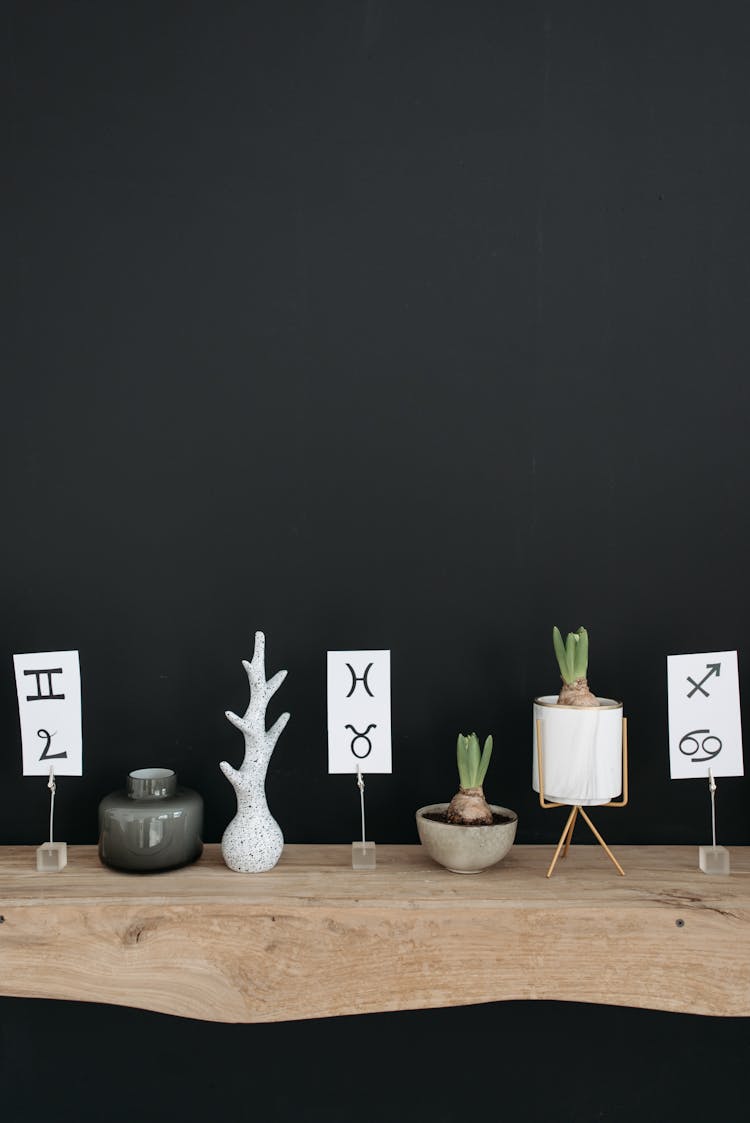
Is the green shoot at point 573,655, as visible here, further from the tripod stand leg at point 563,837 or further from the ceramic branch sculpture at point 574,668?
the tripod stand leg at point 563,837

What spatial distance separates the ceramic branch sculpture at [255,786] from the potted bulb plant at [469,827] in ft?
0.80

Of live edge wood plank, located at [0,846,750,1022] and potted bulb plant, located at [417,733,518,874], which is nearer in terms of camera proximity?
live edge wood plank, located at [0,846,750,1022]

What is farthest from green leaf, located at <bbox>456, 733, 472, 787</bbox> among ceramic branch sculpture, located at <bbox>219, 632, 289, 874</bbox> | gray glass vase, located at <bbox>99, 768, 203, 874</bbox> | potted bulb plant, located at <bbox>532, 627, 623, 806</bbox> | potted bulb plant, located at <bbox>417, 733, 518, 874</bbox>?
gray glass vase, located at <bbox>99, 768, 203, 874</bbox>

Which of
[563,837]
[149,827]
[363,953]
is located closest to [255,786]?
[149,827]

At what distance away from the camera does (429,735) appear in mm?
1561

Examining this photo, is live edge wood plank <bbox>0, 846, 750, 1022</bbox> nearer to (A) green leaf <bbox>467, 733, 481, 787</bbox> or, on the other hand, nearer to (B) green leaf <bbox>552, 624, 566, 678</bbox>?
(A) green leaf <bbox>467, 733, 481, 787</bbox>

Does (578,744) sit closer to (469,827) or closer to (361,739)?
(469,827)

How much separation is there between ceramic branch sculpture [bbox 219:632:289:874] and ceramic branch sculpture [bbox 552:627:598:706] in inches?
17.4

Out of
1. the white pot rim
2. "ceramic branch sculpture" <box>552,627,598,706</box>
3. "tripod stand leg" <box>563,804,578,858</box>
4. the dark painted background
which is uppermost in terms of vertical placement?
the dark painted background

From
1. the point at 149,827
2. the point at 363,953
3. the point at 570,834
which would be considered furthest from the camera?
the point at 570,834

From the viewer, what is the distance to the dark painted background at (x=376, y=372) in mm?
1561

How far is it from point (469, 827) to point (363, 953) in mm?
239

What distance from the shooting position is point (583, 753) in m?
1.37

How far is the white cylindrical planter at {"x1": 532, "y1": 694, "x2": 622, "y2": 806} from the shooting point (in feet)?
4.48
